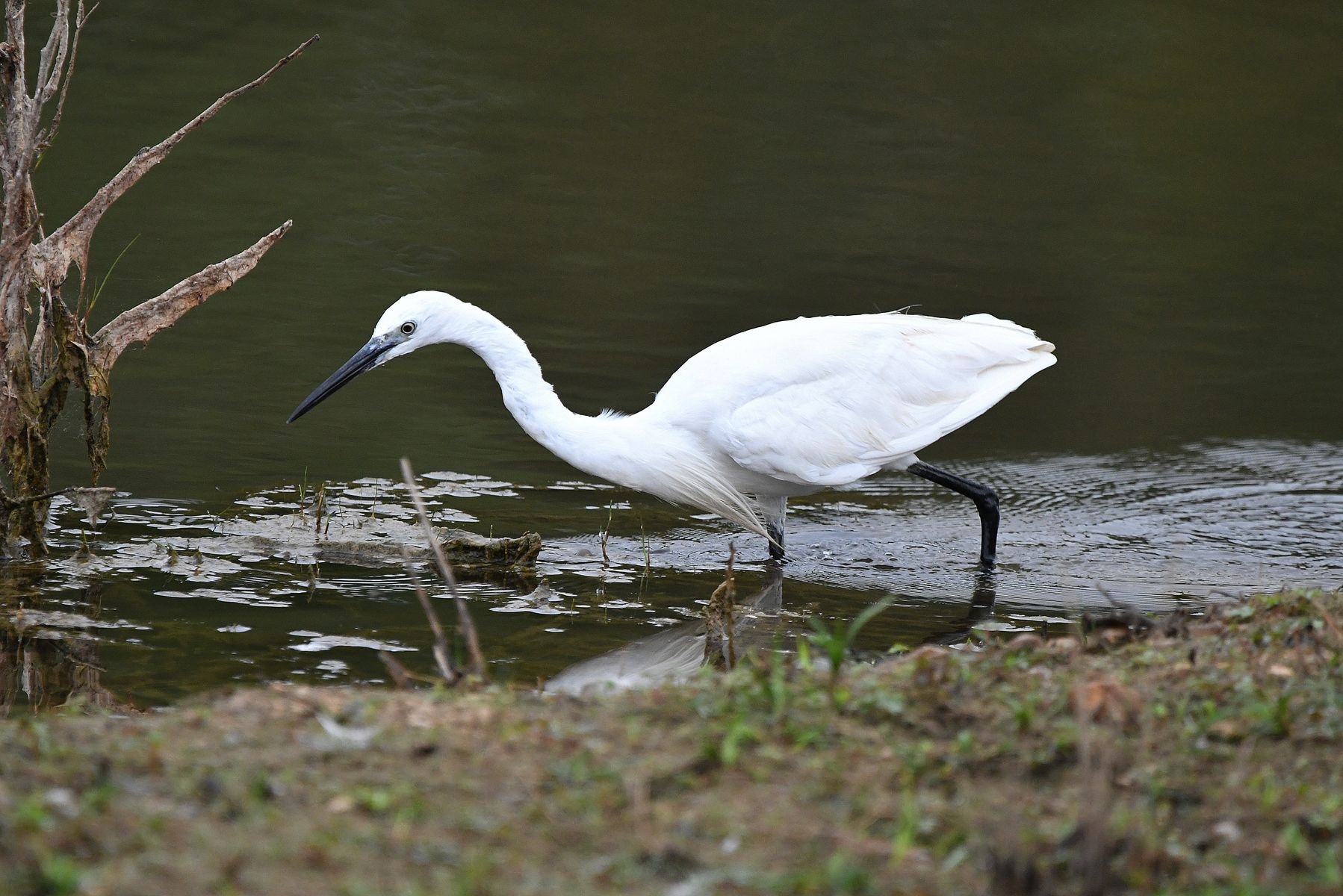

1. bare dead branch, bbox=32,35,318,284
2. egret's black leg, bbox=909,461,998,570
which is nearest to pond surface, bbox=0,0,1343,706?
egret's black leg, bbox=909,461,998,570

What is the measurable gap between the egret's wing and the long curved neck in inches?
24.3

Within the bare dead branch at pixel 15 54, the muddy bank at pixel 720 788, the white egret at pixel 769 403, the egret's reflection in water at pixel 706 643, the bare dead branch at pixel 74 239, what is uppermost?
the bare dead branch at pixel 15 54

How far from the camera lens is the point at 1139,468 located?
8406 mm

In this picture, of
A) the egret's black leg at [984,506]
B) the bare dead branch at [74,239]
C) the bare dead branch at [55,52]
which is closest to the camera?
the bare dead branch at [55,52]

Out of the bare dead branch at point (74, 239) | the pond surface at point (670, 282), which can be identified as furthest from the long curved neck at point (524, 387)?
the bare dead branch at point (74, 239)

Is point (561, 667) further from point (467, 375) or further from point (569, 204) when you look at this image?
point (569, 204)

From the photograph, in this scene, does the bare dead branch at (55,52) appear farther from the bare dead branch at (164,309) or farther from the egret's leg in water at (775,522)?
the egret's leg in water at (775,522)

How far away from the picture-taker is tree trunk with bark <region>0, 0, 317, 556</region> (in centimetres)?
544

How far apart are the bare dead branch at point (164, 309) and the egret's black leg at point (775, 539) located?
2481 mm

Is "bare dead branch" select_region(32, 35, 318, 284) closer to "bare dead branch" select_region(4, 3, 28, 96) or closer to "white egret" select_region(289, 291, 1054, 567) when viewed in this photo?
"bare dead branch" select_region(4, 3, 28, 96)

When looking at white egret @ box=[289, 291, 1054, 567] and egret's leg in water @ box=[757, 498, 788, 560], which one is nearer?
white egret @ box=[289, 291, 1054, 567]

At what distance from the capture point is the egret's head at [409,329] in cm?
601

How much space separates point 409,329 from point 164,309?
93 centimetres

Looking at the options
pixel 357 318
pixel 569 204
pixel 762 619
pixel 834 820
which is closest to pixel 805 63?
pixel 569 204
